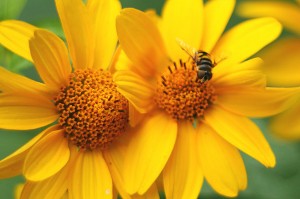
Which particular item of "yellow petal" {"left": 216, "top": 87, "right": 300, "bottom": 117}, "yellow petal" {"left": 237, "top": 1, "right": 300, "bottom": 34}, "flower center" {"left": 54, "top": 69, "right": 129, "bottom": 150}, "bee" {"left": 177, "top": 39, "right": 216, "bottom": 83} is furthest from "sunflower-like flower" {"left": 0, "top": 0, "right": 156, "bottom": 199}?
"yellow petal" {"left": 237, "top": 1, "right": 300, "bottom": 34}

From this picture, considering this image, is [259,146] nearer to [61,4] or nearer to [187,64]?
[187,64]

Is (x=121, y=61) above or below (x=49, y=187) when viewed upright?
above

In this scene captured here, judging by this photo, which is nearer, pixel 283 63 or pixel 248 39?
pixel 283 63

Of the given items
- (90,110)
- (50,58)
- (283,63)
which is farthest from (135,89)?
(283,63)

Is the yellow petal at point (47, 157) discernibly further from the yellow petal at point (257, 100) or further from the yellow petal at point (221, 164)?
the yellow petal at point (257, 100)

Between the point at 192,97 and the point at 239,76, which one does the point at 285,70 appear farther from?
the point at 192,97

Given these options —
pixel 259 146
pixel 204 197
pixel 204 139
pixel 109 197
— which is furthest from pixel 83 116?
pixel 204 197
